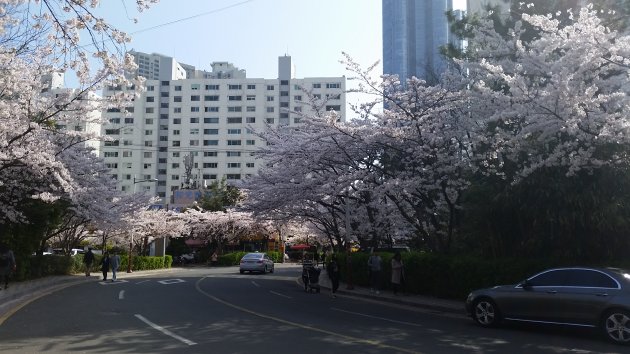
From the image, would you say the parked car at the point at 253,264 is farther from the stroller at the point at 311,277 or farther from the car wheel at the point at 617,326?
the car wheel at the point at 617,326

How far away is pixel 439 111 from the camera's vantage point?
19.7 meters

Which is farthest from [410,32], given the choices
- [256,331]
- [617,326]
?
[256,331]

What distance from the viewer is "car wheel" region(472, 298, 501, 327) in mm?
13031

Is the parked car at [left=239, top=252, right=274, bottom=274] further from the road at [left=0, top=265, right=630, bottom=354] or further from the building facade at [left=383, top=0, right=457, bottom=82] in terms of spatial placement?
the road at [left=0, top=265, right=630, bottom=354]

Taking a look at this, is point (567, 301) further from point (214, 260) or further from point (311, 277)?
point (214, 260)

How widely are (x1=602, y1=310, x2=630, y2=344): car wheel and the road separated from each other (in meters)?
0.19

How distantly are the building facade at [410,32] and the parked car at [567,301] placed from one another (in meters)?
17.7

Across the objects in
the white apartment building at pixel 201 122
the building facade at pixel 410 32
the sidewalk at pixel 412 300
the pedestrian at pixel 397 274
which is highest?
the white apartment building at pixel 201 122

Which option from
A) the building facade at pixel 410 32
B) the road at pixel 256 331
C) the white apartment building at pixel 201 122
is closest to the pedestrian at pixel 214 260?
the building facade at pixel 410 32

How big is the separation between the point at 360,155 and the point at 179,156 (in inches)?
4035

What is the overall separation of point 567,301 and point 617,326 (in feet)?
3.49

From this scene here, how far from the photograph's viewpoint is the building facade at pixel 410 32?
29438 millimetres

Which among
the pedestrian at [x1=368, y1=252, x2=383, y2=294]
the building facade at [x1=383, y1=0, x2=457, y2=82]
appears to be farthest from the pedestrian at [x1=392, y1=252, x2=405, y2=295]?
the building facade at [x1=383, y1=0, x2=457, y2=82]

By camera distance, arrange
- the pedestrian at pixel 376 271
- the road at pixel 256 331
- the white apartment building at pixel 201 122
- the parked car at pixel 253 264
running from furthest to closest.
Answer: the white apartment building at pixel 201 122 < the parked car at pixel 253 264 < the pedestrian at pixel 376 271 < the road at pixel 256 331
